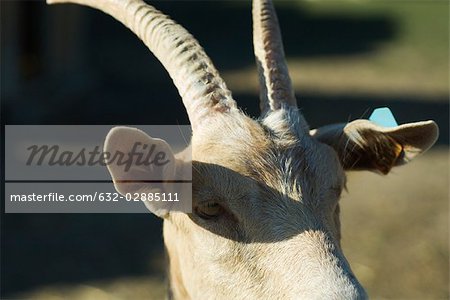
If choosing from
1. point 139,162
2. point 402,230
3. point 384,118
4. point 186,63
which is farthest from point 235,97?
point 139,162

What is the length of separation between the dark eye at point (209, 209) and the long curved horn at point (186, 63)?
0.46 metres

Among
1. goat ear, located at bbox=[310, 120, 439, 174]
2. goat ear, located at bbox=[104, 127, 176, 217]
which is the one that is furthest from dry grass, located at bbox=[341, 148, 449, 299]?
goat ear, located at bbox=[104, 127, 176, 217]

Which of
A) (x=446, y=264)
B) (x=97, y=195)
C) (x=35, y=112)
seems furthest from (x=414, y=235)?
(x=35, y=112)

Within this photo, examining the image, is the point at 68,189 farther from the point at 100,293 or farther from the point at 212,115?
the point at 212,115

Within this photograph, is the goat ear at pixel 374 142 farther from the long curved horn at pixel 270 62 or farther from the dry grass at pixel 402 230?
the dry grass at pixel 402 230

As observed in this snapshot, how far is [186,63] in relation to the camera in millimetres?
4617

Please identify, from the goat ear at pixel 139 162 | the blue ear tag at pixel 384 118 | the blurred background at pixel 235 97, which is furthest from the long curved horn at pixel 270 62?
the blurred background at pixel 235 97

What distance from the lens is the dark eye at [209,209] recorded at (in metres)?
4.33

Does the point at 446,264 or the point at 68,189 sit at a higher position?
the point at 68,189

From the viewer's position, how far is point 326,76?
60.1ft

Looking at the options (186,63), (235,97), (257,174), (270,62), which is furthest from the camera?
(235,97)

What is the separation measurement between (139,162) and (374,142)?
1340mm

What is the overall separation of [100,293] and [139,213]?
2.27 meters

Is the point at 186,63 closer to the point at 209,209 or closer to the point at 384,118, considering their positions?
the point at 209,209
